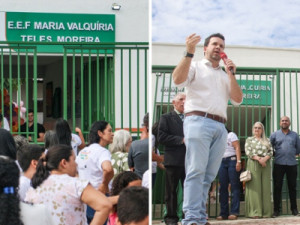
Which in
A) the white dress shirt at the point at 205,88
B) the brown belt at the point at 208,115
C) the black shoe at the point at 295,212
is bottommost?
the black shoe at the point at 295,212

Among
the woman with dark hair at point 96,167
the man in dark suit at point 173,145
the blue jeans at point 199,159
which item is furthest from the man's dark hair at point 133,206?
the woman with dark hair at point 96,167

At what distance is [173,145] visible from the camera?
437 cm

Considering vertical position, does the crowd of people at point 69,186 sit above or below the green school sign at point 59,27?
below

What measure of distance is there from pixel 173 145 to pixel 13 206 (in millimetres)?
1978

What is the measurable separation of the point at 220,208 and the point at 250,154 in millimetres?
600

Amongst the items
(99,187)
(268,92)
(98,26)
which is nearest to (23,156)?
(99,187)

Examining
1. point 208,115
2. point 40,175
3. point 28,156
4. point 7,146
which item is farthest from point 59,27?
point 208,115

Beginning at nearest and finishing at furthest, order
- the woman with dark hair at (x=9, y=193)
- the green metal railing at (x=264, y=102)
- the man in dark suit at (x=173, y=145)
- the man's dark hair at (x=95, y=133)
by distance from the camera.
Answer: the woman with dark hair at (x=9, y=193), the man in dark suit at (x=173, y=145), the man's dark hair at (x=95, y=133), the green metal railing at (x=264, y=102)

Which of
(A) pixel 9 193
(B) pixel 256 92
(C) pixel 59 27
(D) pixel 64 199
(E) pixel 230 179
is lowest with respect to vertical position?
(E) pixel 230 179

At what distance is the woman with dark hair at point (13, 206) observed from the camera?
2500mm

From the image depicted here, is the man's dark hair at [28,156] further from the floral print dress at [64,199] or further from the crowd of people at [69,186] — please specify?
the floral print dress at [64,199]

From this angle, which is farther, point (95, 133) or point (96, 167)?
point (95, 133)

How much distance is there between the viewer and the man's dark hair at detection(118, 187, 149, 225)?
105 inches

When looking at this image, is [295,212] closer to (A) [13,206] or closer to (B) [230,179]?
(B) [230,179]
